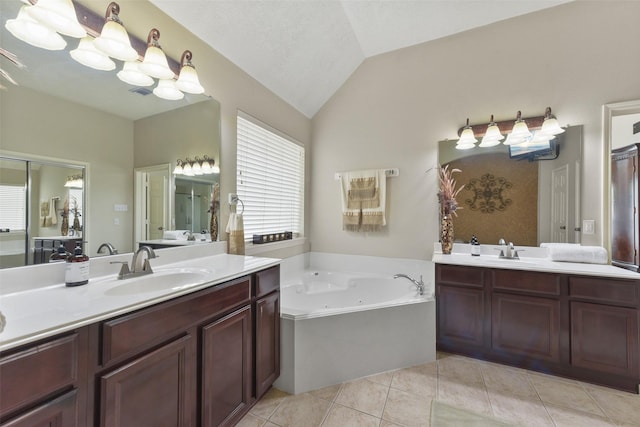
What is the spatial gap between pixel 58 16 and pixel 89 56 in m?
0.19

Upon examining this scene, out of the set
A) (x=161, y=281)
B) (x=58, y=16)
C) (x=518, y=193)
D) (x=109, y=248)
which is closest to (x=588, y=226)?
(x=518, y=193)

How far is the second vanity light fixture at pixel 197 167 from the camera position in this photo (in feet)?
6.19

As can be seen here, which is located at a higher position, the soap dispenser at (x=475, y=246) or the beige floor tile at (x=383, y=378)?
the soap dispenser at (x=475, y=246)

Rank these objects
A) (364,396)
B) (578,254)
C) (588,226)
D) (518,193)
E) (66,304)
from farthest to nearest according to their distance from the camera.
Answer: (518,193) < (588,226) < (578,254) < (364,396) < (66,304)

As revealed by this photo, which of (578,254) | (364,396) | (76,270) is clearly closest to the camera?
(76,270)

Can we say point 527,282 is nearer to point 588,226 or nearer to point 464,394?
point 588,226

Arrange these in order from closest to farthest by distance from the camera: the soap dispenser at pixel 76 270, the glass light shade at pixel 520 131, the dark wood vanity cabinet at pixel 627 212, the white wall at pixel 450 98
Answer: the soap dispenser at pixel 76 270
the white wall at pixel 450 98
the glass light shade at pixel 520 131
the dark wood vanity cabinet at pixel 627 212

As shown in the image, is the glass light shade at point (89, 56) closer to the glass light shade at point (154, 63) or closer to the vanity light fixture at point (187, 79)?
the glass light shade at point (154, 63)

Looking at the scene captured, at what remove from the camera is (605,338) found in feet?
6.16

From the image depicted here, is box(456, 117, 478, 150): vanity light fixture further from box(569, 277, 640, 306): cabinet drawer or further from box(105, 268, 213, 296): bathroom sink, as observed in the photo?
box(105, 268, 213, 296): bathroom sink

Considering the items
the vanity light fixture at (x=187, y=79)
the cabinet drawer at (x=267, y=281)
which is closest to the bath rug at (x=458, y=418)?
the cabinet drawer at (x=267, y=281)

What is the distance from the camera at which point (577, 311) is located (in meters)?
1.94

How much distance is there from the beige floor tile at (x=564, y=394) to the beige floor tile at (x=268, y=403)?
70.8 inches

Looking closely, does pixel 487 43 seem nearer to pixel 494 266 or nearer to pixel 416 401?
pixel 494 266
